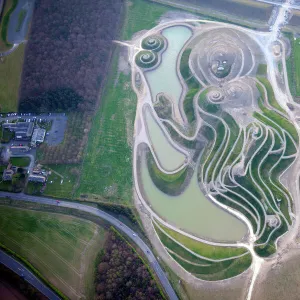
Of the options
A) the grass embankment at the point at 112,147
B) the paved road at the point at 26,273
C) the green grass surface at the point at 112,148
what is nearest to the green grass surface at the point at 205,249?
the grass embankment at the point at 112,147

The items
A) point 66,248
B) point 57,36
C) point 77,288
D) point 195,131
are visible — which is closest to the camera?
point 77,288

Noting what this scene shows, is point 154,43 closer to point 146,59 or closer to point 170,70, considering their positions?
point 146,59

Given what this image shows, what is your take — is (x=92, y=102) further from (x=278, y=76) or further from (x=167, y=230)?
(x=278, y=76)

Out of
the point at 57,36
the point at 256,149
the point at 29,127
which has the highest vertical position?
the point at 57,36

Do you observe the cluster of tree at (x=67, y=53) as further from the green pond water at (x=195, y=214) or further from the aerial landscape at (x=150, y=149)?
the green pond water at (x=195, y=214)

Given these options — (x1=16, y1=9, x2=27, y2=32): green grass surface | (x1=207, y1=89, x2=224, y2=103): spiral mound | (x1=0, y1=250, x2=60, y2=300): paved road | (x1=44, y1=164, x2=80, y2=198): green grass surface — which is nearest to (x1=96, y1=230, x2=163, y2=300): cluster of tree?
(x1=0, y1=250, x2=60, y2=300): paved road

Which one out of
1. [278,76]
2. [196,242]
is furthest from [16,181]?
[278,76]
